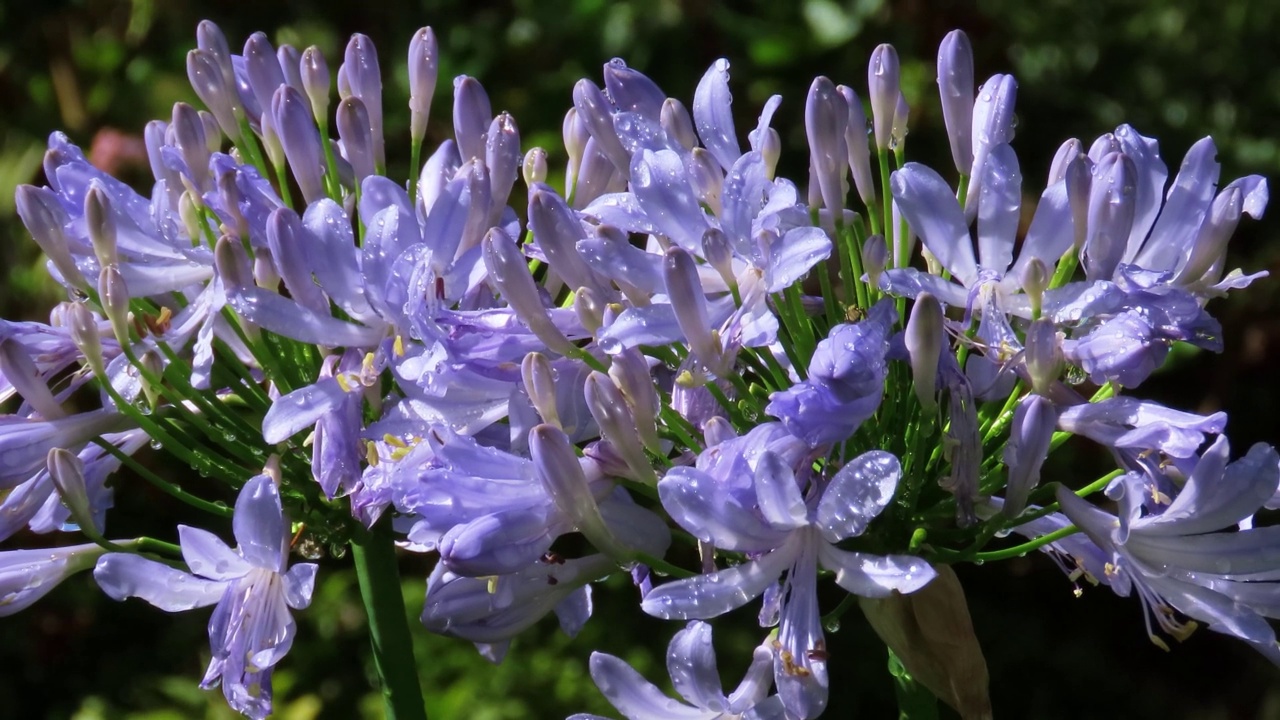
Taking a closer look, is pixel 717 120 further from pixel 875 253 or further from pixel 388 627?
pixel 388 627

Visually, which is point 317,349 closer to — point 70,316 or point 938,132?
point 70,316

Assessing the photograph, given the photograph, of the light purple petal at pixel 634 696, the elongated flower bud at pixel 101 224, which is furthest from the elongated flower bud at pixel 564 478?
the elongated flower bud at pixel 101 224

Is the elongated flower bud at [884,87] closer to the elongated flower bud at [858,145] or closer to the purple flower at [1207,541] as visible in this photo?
the elongated flower bud at [858,145]

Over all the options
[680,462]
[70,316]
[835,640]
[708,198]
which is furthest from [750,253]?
[835,640]

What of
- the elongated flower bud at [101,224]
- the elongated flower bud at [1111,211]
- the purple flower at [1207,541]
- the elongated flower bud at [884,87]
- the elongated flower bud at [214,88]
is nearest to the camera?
the purple flower at [1207,541]

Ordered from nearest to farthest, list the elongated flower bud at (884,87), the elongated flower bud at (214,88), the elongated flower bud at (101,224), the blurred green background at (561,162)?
the elongated flower bud at (101,224), the elongated flower bud at (884,87), the elongated flower bud at (214,88), the blurred green background at (561,162)

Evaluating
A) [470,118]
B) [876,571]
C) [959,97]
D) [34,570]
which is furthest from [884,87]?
[34,570]
